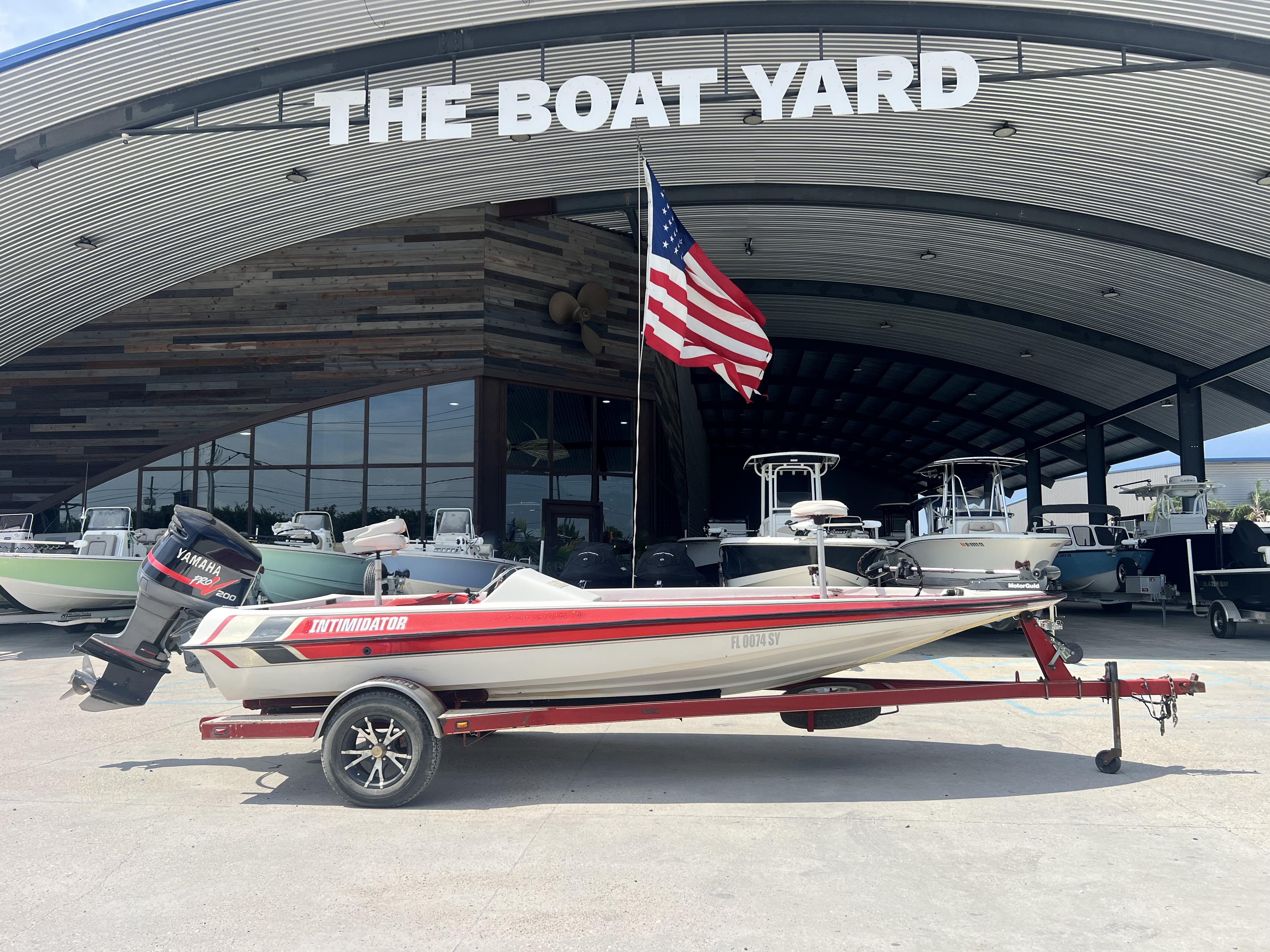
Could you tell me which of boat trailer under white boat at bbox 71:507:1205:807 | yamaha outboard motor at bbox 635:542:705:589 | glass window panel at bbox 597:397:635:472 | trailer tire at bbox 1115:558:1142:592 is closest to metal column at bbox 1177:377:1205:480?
trailer tire at bbox 1115:558:1142:592

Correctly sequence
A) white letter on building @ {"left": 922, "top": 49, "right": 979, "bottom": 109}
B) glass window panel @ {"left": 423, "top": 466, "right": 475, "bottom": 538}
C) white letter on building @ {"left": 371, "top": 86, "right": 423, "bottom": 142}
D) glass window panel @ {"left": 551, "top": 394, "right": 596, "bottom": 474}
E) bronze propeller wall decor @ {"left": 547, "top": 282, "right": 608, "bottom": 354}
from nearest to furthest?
white letter on building @ {"left": 922, "top": 49, "right": 979, "bottom": 109} → white letter on building @ {"left": 371, "top": 86, "right": 423, "bottom": 142} → glass window panel @ {"left": 423, "top": 466, "right": 475, "bottom": 538} → bronze propeller wall decor @ {"left": 547, "top": 282, "right": 608, "bottom": 354} → glass window panel @ {"left": 551, "top": 394, "right": 596, "bottom": 474}

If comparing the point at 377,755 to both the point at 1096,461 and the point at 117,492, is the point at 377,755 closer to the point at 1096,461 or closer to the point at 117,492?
the point at 117,492

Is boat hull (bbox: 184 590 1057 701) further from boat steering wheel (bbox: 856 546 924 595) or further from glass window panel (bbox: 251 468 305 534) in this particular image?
glass window panel (bbox: 251 468 305 534)

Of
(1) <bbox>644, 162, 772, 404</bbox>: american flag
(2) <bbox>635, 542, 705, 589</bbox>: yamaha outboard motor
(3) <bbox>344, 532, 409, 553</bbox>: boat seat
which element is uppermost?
(1) <bbox>644, 162, 772, 404</bbox>: american flag

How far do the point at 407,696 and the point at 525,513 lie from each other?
11.3m

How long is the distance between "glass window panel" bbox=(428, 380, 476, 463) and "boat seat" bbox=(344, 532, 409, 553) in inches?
395

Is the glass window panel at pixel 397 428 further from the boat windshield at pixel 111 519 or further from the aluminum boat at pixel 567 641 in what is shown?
the aluminum boat at pixel 567 641

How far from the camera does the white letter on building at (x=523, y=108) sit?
10.3 meters

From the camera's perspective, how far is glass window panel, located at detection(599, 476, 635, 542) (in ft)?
55.1

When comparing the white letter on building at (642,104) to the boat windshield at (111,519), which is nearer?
the white letter on building at (642,104)

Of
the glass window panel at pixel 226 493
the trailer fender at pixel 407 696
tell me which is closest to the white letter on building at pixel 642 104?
the trailer fender at pixel 407 696

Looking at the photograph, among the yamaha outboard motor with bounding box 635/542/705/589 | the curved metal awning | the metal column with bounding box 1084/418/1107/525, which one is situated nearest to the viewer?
the curved metal awning

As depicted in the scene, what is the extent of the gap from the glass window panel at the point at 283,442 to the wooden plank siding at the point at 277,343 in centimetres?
26

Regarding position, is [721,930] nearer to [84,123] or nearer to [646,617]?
[646,617]
